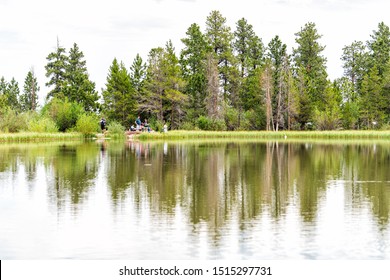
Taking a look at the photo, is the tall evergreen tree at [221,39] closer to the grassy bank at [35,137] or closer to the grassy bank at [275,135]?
the grassy bank at [275,135]

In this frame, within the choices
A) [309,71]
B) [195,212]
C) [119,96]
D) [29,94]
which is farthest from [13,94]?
[195,212]

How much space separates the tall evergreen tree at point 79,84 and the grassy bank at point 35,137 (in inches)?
691

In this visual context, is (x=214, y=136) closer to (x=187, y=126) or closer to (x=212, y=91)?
(x=187, y=126)

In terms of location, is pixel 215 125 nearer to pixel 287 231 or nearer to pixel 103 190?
pixel 103 190

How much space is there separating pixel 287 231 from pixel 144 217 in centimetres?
387

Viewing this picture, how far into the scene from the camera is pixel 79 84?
83.4m

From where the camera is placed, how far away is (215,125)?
74.2m

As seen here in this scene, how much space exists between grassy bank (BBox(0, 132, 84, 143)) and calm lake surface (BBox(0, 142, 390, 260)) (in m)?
28.1

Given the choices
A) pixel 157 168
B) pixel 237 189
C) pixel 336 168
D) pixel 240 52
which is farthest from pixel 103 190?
pixel 240 52

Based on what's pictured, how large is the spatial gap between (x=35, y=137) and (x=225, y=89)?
103ft

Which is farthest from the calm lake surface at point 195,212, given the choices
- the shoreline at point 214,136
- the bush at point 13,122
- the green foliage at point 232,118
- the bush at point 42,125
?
the green foliage at point 232,118

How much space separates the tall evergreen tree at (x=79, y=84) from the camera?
270 feet

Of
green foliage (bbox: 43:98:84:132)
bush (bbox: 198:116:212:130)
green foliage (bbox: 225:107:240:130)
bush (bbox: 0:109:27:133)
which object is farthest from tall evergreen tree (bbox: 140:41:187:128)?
bush (bbox: 0:109:27:133)

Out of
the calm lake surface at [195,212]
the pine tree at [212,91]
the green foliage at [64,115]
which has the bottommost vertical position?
the calm lake surface at [195,212]
